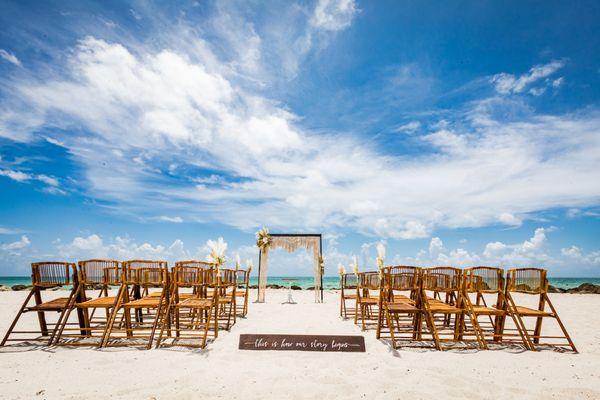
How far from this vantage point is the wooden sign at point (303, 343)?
5.36 meters

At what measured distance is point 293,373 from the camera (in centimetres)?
470

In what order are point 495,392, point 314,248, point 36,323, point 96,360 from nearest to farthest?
point 495,392 → point 96,360 → point 36,323 → point 314,248

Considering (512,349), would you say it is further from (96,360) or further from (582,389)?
(96,360)

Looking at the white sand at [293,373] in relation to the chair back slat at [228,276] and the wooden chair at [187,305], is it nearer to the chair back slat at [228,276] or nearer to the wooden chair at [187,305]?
the wooden chair at [187,305]

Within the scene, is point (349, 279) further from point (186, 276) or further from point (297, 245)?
point (297, 245)

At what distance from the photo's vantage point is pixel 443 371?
4.86m

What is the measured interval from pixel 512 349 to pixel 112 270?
831 centimetres

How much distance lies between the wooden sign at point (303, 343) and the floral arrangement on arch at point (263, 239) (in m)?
9.77

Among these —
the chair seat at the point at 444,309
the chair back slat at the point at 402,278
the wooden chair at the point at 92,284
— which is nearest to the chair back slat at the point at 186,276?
A: the wooden chair at the point at 92,284

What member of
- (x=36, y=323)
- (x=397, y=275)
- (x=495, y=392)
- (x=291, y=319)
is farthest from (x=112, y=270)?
(x=495, y=392)

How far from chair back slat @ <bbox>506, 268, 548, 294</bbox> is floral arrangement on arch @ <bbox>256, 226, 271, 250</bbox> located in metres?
10.5

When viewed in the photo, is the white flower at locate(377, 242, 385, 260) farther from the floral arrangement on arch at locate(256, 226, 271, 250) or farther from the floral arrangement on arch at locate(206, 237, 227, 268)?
the floral arrangement on arch at locate(256, 226, 271, 250)

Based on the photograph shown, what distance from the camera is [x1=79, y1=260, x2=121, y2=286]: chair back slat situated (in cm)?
655

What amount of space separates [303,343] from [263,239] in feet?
32.9
